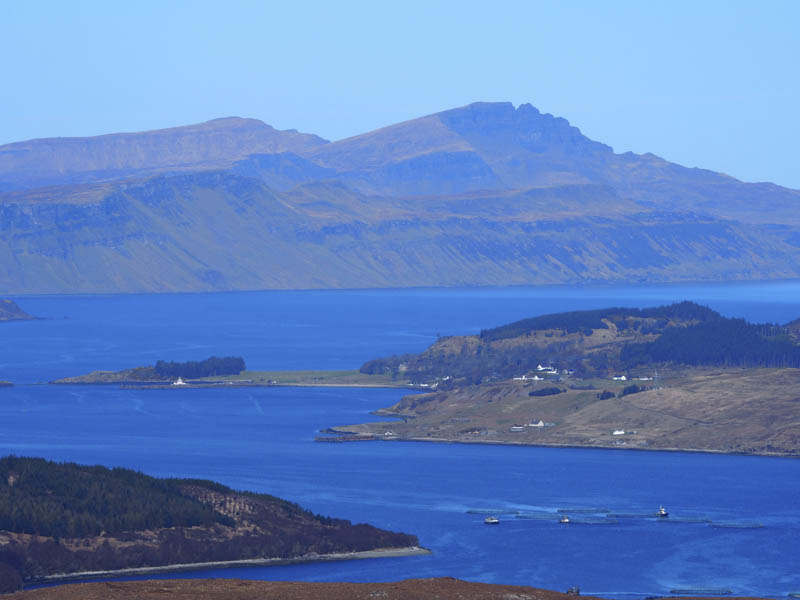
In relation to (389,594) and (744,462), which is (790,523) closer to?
(744,462)

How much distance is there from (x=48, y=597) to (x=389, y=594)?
456 inches

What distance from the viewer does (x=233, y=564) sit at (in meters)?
92.5

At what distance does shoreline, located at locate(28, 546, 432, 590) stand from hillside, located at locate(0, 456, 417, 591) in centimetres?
36

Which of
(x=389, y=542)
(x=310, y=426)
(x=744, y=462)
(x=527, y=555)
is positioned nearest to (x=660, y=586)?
(x=527, y=555)

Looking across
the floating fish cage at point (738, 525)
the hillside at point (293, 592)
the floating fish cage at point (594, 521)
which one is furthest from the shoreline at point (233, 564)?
the hillside at point (293, 592)

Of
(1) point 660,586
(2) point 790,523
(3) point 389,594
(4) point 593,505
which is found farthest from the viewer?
(4) point 593,505

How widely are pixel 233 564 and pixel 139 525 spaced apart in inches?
272

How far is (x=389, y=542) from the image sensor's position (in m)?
96.9

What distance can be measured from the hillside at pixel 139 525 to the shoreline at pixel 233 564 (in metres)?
0.36

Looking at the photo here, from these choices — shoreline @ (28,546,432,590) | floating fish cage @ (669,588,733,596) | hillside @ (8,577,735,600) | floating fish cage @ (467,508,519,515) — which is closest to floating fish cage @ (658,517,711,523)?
floating fish cage @ (467,508,519,515)

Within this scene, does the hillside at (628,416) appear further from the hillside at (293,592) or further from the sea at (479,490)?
the hillside at (293,592)

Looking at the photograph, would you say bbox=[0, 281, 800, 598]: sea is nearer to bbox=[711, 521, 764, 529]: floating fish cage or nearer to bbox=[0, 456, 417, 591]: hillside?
bbox=[711, 521, 764, 529]: floating fish cage

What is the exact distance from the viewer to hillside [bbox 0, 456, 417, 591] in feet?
298

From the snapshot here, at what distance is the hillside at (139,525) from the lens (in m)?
90.9
